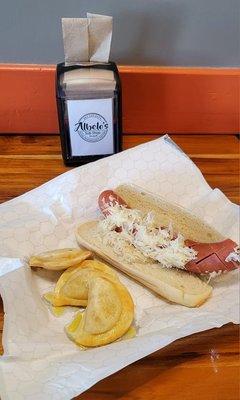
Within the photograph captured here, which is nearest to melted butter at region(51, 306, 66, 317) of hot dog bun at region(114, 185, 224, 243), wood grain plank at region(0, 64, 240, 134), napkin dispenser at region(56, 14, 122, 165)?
hot dog bun at region(114, 185, 224, 243)

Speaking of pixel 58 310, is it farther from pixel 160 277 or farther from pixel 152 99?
pixel 152 99

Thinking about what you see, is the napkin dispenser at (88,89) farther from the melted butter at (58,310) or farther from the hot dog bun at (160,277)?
the melted butter at (58,310)

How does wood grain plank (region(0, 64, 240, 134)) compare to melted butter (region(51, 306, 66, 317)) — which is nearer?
melted butter (region(51, 306, 66, 317))

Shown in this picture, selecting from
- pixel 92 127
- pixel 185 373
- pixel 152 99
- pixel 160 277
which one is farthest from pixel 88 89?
pixel 185 373

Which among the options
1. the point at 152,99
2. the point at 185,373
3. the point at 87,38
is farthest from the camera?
the point at 152,99

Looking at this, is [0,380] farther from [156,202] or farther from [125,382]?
[156,202]

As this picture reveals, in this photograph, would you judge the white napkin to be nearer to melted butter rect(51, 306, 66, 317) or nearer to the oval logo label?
the oval logo label

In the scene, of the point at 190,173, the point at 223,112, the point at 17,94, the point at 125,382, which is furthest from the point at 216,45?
the point at 125,382
